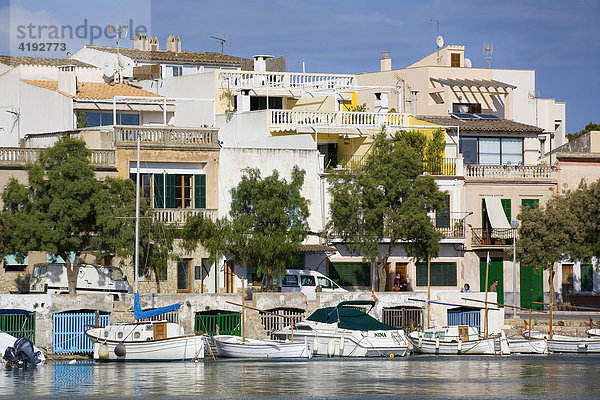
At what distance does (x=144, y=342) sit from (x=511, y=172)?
24102mm

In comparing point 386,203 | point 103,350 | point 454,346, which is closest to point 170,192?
point 386,203

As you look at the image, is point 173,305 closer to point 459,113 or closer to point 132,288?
point 132,288

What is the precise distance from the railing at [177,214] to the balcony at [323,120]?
7622 millimetres

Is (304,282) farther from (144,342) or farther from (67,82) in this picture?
(67,82)

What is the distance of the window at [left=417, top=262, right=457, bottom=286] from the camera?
226 feet

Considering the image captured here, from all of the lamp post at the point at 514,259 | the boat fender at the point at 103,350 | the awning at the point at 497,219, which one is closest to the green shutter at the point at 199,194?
the boat fender at the point at 103,350

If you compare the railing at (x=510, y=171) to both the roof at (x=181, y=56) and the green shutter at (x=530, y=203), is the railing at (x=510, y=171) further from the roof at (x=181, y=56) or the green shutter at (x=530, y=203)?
the roof at (x=181, y=56)

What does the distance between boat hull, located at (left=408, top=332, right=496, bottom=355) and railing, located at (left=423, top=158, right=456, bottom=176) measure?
1164 cm

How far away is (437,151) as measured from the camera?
7019cm

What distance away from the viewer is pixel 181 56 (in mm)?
85312

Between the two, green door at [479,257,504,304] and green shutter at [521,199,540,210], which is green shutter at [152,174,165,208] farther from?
green shutter at [521,199,540,210]

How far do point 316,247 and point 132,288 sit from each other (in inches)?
380

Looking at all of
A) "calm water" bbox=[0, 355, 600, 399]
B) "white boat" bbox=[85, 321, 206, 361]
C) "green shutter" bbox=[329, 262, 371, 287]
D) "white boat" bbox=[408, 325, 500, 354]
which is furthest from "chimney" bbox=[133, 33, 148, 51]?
"calm water" bbox=[0, 355, 600, 399]

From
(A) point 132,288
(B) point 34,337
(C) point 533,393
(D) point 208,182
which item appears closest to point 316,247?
(D) point 208,182
